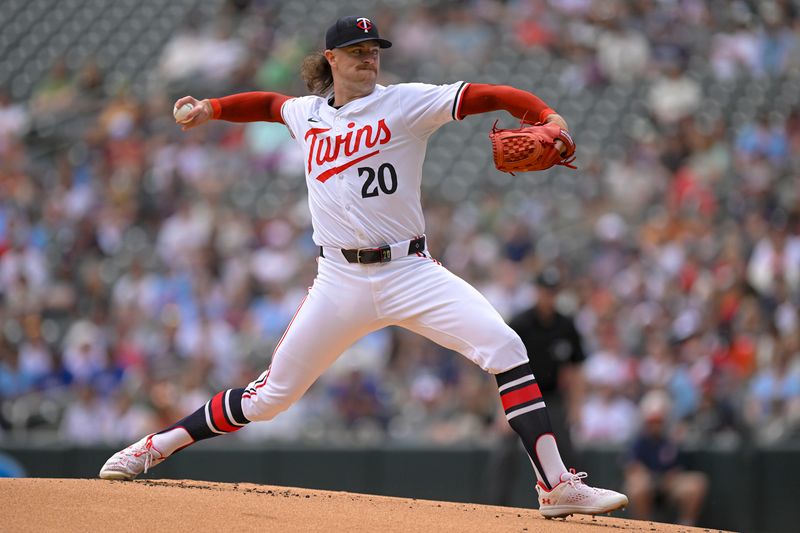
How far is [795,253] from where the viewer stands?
9.92 metres

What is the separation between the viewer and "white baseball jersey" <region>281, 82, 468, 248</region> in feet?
16.6

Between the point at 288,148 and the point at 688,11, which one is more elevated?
the point at 688,11

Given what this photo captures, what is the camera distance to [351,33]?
507 centimetres

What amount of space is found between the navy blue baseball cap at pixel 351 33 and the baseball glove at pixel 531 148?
2.22ft

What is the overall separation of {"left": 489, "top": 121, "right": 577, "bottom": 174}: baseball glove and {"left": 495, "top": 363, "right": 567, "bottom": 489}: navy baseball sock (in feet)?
2.73

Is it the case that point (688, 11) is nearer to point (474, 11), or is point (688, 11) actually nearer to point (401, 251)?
point (474, 11)

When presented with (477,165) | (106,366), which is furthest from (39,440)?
(477,165)

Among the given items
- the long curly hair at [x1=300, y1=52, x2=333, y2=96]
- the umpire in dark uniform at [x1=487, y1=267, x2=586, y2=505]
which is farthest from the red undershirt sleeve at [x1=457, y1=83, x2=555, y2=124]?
the umpire in dark uniform at [x1=487, y1=267, x2=586, y2=505]

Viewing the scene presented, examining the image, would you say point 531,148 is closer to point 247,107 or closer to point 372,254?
point 372,254

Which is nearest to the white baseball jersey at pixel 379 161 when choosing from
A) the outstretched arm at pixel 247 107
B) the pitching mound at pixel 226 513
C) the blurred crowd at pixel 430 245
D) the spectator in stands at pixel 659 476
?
the outstretched arm at pixel 247 107

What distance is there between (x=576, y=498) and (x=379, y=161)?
5.17 ft

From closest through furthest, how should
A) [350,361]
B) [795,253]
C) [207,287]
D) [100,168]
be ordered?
1. [795,253]
2. [350,361]
3. [207,287]
4. [100,168]

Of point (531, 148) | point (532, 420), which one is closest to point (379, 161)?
Answer: point (531, 148)

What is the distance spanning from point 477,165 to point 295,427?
363 cm
